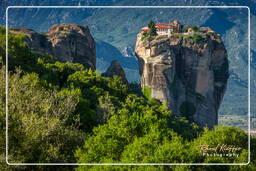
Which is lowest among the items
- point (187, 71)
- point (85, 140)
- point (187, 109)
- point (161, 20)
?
point (187, 109)

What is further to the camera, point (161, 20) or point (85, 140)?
point (161, 20)

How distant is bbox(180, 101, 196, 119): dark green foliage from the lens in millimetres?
87750

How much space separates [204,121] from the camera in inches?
3511

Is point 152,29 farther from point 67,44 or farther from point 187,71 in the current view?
point 67,44

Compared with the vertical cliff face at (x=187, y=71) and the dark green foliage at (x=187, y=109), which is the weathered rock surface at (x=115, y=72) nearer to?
the vertical cliff face at (x=187, y=71)

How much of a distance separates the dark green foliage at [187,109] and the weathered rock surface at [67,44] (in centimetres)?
1747

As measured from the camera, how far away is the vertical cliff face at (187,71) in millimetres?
86000

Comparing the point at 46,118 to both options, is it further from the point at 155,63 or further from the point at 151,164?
the point at 155,63

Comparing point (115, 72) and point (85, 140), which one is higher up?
point (115, 72)

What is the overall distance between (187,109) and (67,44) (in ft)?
78.8

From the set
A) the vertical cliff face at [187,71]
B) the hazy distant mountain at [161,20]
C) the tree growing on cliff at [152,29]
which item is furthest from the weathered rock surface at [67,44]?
the tree growing on cliff at [152,29]

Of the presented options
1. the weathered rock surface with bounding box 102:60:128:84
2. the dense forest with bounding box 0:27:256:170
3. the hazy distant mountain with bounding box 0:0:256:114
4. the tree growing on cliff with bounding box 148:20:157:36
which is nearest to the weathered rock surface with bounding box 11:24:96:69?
the hazy distant mountain with bounding box 0:0:256:114

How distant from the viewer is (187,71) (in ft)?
303

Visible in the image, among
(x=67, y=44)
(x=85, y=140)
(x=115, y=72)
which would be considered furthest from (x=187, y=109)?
(x=85, y=140)
